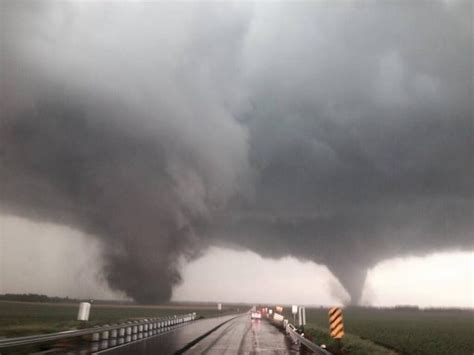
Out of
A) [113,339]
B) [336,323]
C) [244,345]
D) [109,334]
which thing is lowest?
[244,345]

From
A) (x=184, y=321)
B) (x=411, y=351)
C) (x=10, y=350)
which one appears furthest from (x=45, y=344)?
(x=184, y=321)

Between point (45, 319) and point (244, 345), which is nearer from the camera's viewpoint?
point (244, 345)

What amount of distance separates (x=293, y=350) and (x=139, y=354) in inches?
321

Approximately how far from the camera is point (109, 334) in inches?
1128

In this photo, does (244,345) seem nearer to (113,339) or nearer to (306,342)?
(306,342)

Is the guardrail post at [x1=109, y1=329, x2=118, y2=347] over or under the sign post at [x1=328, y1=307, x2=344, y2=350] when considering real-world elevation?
under

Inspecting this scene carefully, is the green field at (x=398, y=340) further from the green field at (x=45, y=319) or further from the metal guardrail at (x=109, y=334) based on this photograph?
the green field at (x=45, y=319)

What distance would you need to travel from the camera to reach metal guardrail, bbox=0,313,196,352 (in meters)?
17.2

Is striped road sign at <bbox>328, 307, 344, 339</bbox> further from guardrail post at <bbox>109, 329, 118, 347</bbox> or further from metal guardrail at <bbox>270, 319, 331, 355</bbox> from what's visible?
guardrail post at <bbox>109, 329, 118, 347</bbox>

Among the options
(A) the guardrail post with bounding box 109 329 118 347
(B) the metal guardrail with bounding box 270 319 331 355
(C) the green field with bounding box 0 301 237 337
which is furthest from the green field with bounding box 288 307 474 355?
(C) the green field with bounding box 0 301 237 337

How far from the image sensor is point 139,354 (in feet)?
63.5

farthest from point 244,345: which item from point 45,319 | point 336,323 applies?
point 45,319

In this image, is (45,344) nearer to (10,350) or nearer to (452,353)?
(10,350)

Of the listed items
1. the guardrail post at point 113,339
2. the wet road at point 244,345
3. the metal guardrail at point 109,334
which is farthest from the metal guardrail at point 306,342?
the guardrail post at point 113,339
